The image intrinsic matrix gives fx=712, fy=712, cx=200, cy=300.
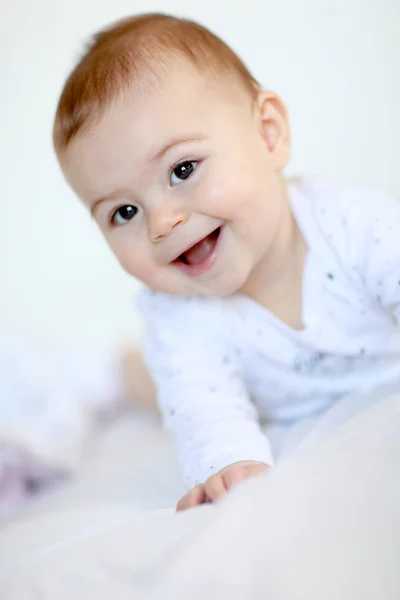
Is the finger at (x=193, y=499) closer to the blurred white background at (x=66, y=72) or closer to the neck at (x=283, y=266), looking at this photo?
the neck at (x=283, y=266)

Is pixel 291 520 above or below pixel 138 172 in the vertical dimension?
below

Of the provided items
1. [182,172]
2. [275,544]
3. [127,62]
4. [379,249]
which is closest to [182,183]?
[182,172]

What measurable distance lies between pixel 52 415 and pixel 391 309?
540mm

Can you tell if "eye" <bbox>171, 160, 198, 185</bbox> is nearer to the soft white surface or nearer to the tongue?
the tongue

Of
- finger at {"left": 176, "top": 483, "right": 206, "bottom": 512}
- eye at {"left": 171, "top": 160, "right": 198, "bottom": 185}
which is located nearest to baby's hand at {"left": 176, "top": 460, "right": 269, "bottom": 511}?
finger at {"left": 176, "top": 483, "right": 206, "bottom": 512}

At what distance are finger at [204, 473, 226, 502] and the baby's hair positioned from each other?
422 mm

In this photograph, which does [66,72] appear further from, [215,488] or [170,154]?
[215,488]

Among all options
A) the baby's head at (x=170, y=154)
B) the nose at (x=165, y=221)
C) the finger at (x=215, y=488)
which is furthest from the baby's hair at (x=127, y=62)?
the finger at (x=215, y=488)

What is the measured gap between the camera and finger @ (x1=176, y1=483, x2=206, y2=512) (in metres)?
0.76

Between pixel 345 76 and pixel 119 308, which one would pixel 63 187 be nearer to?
Result: pixel 119 308

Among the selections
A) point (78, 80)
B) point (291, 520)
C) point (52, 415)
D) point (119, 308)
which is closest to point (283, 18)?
point (119, 308)

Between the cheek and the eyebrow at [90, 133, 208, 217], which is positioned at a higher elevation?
the eyebrow at [90, 133, 208, 217]

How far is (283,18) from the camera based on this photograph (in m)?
1.63

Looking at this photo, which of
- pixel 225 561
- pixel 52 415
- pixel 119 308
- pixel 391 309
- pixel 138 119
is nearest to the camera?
pixel 225 561
